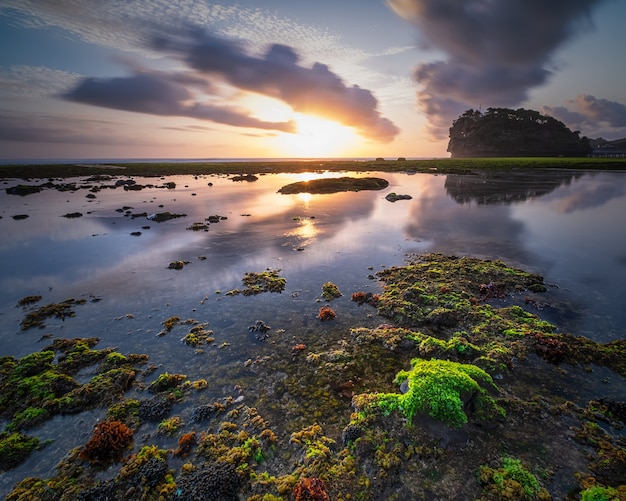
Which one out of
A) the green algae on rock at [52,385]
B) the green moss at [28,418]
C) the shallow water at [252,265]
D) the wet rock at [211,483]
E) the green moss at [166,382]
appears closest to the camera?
the wet rock at [211,483]

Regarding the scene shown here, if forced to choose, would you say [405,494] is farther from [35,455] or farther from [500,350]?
[35,455]

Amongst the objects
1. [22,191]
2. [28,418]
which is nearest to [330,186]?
[28,418]

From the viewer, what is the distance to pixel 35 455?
7402 millimetres

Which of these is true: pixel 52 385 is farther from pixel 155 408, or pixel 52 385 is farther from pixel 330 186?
pixel 330 186

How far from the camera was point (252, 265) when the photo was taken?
20578 mm

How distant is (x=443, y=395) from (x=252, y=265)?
15407 mm

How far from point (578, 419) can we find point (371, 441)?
585 centimetres

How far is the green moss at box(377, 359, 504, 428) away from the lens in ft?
24.7

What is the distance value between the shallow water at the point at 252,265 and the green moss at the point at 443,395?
184 centimetres

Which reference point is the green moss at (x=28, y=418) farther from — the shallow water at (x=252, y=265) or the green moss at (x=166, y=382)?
the green moss at (x=166, y=382)

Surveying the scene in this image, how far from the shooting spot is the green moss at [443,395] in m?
7.54

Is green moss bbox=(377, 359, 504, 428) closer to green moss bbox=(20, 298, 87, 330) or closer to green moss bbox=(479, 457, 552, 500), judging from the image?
green moss bbox=(479, 457, 552, 500)

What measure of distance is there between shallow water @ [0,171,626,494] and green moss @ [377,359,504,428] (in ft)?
6.04

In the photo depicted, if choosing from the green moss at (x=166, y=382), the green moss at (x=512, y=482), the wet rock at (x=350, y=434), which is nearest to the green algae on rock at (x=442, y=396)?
the wet rock at (x=350, y=434)
